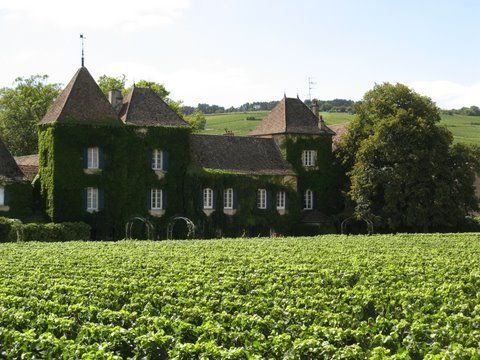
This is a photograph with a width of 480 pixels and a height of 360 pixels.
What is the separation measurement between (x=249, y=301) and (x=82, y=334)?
199 inches

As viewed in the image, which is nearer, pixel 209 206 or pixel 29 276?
pixel 29 276

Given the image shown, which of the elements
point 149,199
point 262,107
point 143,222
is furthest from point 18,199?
point 262,107

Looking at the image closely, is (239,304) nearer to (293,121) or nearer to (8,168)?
(8,168)

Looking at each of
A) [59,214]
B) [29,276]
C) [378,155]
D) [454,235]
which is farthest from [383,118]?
[29,276]

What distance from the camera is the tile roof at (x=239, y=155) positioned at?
2105 inches

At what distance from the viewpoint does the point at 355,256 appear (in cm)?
3130

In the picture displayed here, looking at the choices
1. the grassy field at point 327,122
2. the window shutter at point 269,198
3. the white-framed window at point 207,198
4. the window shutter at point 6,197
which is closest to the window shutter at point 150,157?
the white-framed window at point 207,198

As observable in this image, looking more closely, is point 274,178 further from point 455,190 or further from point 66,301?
point 66,301

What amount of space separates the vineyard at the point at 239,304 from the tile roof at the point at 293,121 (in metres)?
24.2

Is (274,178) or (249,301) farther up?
(274,178)

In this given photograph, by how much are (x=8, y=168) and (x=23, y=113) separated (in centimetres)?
2425

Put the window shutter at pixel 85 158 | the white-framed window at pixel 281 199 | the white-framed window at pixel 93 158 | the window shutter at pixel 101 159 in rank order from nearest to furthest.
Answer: the window shutter at pixel 85 158, the white-framed window at pixel 93 158, the window shutter at pixel 101 159, the white-framed window at pixel 281 199

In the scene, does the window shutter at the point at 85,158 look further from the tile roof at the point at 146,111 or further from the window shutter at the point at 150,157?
the window shutter at the point at 150,157

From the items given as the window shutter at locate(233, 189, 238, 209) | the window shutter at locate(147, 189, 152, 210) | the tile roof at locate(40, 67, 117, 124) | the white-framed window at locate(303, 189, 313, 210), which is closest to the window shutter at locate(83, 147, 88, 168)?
the tile roof at locate(40, 67, 117, 124)
